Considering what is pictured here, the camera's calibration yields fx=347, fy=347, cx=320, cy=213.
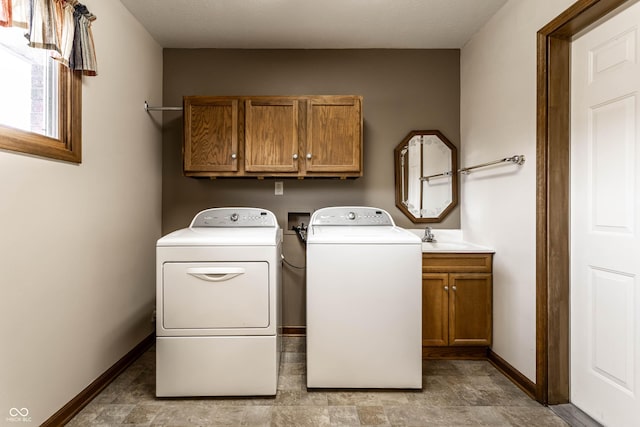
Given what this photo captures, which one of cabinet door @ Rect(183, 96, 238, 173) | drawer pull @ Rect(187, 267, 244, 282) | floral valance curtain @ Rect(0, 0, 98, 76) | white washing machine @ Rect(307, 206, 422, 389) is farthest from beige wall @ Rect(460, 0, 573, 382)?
floral valance curtain @ Rect(0, 0, 98, 76)

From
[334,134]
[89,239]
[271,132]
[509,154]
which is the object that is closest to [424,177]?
[509,154]

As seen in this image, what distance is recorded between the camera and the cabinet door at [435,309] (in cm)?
253

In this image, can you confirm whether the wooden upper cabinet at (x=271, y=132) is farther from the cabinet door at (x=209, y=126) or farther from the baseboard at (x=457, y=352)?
the baseboard at (x=457, y=352)

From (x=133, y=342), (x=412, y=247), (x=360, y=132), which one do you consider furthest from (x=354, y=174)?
(x=133, y=342)

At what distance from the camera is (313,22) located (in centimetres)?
257

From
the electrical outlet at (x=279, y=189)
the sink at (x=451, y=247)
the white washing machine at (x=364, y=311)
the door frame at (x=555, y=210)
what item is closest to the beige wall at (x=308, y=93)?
the electrical outlet at (x=279, y=189)

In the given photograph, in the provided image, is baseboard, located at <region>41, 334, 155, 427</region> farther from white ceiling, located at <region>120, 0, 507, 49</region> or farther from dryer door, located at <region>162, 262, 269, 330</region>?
white ceiling, located at <region>120, 0, 507, 49</region>

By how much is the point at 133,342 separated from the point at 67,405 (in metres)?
0.74

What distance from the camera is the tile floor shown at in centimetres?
182

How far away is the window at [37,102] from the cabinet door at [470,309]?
2.53 meters

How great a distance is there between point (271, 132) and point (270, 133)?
11mm

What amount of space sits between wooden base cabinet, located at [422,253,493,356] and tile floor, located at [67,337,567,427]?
30 centimetres

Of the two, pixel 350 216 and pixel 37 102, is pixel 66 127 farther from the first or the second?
pixel 350 216

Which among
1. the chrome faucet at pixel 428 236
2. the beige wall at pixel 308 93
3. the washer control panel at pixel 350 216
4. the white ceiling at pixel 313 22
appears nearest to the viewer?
the white ceiling at pixel 313 22
